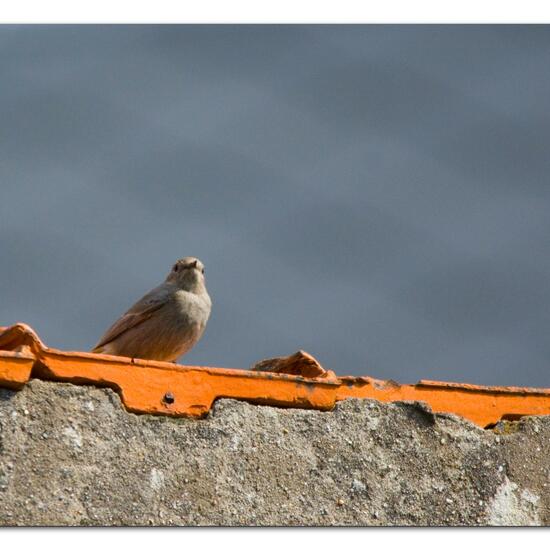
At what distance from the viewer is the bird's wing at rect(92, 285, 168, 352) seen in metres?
6.34

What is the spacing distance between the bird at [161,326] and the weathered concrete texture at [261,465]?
1832 mm

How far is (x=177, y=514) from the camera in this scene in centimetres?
412

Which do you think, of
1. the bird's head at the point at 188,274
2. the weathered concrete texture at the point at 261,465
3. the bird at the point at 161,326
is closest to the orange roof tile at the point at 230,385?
the weathered concrete texture at the point at 261,465

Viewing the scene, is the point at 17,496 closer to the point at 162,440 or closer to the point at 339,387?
the point at 162,440

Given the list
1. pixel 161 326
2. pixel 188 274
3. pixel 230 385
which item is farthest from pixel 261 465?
pixel 188 274

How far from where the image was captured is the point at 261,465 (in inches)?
173

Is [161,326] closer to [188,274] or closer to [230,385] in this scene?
[188,274]

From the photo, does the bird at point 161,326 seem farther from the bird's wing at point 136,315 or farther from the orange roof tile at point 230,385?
the orange roof tile at point 230,385

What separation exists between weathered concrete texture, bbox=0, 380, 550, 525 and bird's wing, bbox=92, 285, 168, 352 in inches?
75.9

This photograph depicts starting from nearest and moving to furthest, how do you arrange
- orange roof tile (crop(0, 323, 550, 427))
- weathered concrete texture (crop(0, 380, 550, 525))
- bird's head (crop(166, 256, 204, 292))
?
weathered concrete texture (crop(0, 380, 550, 525)), orange roof tile (crop(0, 323, 550, 427)), bird's head (crop(166, 256, 204, 292))

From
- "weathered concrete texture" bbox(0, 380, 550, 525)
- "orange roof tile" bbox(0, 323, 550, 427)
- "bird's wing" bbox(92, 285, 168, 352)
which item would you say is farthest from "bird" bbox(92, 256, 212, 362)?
"weathered concrete texture" bbox(0, 380, 550, 525)

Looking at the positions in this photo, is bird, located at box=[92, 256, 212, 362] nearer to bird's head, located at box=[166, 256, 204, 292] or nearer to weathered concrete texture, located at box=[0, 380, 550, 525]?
bird's head, located at box=[166, 256, 204, 292]

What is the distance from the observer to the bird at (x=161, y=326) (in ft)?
20.7

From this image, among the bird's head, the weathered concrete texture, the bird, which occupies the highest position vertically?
the bird's head
